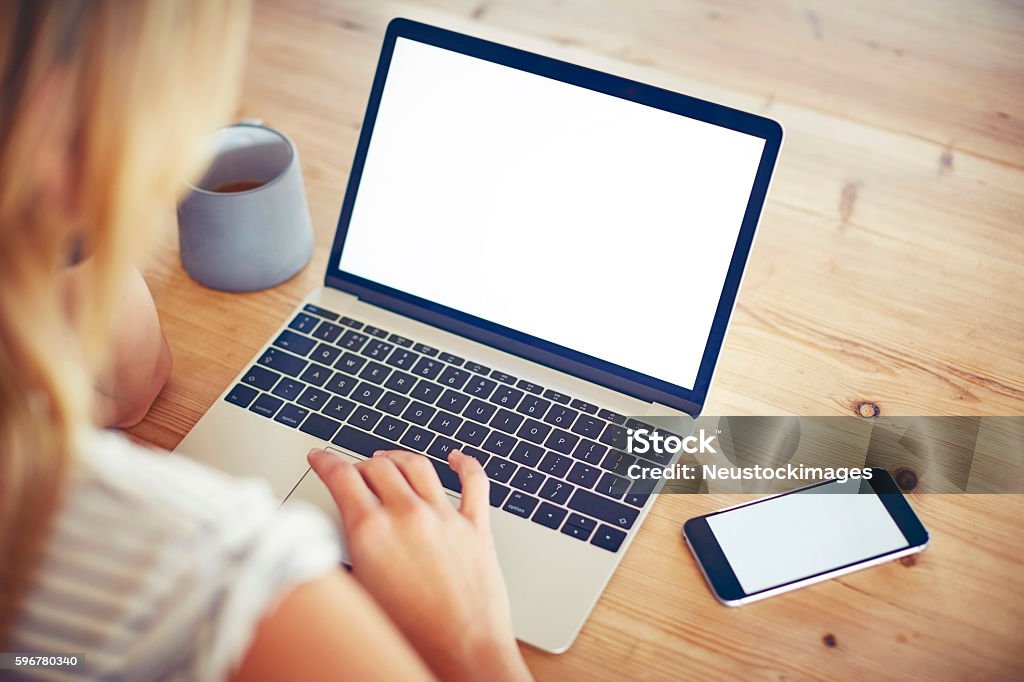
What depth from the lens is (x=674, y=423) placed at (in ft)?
2.41

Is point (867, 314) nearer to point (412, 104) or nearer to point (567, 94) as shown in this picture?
point (567, 94)

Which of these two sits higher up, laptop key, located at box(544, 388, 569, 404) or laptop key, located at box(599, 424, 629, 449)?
laptop key, located at box(599, 424, 629, 449)

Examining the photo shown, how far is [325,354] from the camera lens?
78cm

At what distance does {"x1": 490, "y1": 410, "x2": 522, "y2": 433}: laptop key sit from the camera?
728 millimetres

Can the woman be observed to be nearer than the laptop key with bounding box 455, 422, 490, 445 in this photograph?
Yes

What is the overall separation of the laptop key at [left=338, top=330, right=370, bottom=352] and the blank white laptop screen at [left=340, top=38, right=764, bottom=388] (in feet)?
0.19

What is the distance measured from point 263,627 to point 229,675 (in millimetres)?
29

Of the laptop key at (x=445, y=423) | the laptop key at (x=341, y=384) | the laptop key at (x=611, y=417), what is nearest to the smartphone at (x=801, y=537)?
the laptop key at (x=611, y=417)

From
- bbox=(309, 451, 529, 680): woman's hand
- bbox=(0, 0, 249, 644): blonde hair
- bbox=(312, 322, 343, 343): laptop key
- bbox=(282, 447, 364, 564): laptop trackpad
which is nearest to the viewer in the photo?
bbox=(0, 0, 249, 644): blonde hair

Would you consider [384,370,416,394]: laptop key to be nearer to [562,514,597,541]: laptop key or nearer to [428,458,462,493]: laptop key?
[428,458,462,493]: laptop key

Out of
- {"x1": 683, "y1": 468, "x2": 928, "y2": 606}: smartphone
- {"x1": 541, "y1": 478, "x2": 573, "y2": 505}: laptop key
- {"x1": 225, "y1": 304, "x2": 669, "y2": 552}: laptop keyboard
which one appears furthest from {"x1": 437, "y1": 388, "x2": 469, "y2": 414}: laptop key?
{"x1": 683, "y1": 468, "x2": 928, "y2": 606}: smartphone

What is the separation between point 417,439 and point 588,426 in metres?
0.14

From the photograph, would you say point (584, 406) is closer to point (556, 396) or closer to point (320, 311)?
point (556, 396)

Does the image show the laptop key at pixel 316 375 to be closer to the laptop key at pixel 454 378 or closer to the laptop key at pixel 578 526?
the laptop key at pixel 454 378
